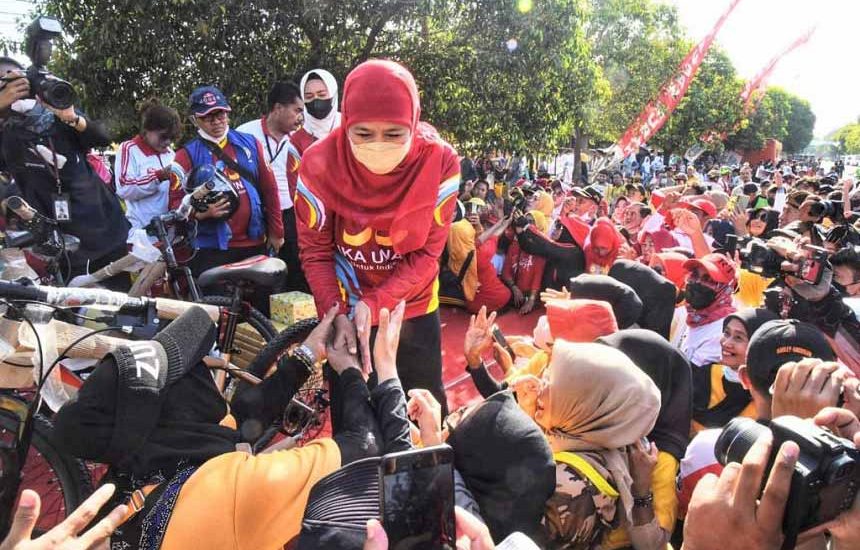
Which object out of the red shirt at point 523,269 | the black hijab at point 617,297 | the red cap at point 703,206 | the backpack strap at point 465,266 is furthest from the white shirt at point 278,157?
the red cap at point 703,206

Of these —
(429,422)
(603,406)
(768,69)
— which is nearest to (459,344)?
(603,406)

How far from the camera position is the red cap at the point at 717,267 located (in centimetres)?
333

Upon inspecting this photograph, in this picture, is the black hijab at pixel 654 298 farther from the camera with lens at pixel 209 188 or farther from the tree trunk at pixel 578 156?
the tree trunk at pixel 578 156

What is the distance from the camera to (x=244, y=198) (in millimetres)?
3660

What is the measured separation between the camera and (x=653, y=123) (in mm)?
12312

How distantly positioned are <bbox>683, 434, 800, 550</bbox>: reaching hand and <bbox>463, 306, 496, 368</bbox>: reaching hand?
131 centimetres

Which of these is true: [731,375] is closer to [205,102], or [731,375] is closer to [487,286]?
[205,102]

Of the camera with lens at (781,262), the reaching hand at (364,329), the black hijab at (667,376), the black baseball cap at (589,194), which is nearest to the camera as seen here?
the reaching hand at (364,329)

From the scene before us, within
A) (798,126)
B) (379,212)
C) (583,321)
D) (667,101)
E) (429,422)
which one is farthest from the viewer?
(798,126)

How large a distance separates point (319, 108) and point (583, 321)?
246cm

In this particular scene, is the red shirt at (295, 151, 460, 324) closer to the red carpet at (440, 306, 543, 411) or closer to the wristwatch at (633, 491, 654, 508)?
the wristwatch at (633, 491, 654, 508)

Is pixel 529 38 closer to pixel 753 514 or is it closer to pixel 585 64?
pixel 585 64

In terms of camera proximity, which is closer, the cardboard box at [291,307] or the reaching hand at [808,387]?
the reaching hand at [808,387]

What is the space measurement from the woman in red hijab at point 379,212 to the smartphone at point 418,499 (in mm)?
948
